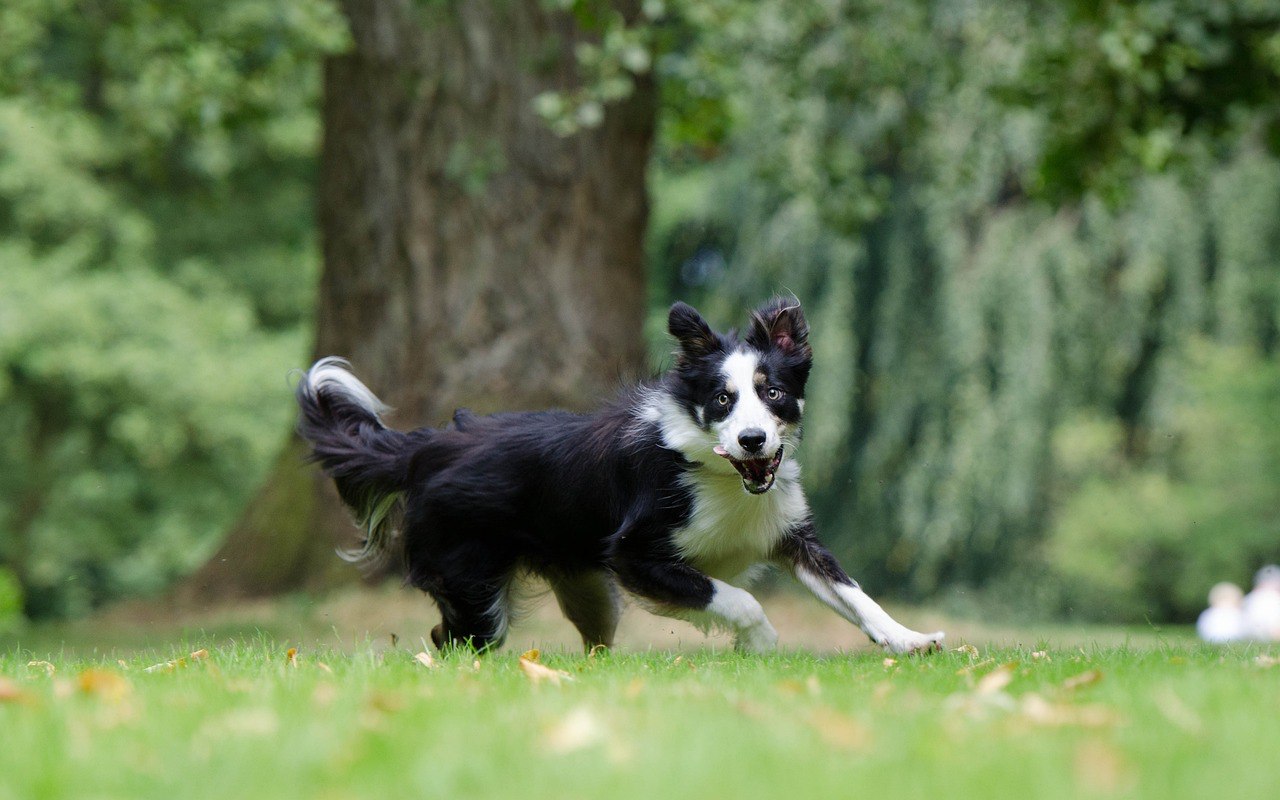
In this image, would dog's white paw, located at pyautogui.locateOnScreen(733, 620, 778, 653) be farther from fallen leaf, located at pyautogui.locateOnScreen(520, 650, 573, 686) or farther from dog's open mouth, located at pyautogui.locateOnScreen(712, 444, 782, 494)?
fallen leaf, located at pyautogui.locateOnScreen(520, 650, 573, 686)

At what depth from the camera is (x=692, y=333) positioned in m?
6.35

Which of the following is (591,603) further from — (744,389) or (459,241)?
(459,241)

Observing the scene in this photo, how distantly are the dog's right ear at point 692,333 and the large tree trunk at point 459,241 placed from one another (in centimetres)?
468

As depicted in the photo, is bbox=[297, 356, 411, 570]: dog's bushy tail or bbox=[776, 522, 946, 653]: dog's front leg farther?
bbox=[297, 356, 411, 570]: dog's bushy tail

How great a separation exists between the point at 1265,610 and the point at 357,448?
12.6 m

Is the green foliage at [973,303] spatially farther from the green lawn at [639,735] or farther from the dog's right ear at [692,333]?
the green lawn at [639,735]

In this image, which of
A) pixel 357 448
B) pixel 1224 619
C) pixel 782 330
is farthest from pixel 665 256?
pixel 782 330

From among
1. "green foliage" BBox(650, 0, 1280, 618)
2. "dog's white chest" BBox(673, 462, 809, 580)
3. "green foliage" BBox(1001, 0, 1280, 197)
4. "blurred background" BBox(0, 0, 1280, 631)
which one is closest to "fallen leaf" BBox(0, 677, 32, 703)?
"dog's white chest" BBox(673, 462, 809, 580)

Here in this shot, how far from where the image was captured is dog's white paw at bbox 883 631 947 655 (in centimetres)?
587

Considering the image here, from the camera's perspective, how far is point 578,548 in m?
6.65

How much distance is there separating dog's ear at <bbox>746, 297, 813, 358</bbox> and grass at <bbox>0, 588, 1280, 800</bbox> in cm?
202

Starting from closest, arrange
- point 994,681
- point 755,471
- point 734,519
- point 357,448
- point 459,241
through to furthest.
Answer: point 994,681, point 755,471, point 734,519, point 357,448, point 459,241

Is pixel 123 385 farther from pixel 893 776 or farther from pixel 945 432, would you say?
pixel 893 776

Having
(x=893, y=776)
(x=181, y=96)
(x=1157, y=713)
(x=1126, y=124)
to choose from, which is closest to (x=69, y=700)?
(x=893, y=776)
